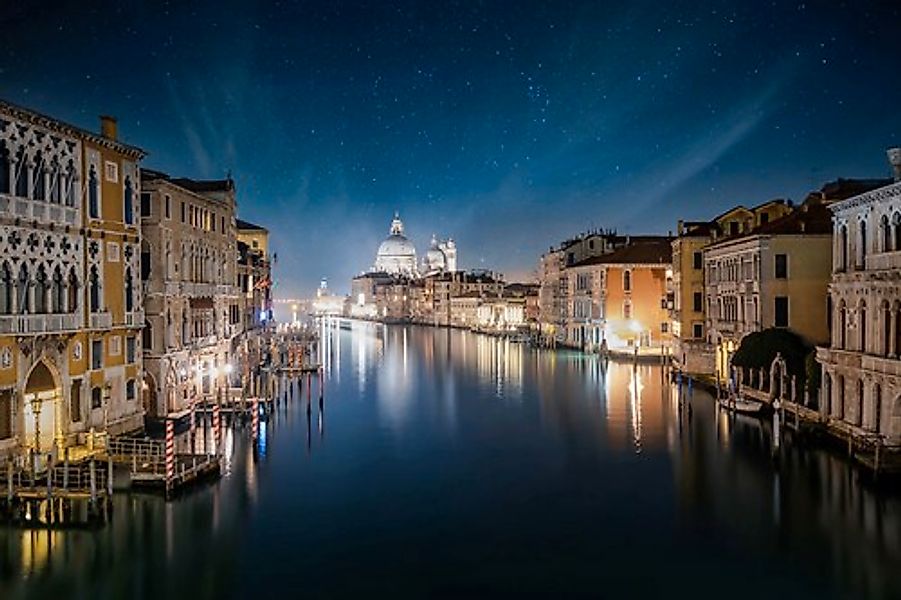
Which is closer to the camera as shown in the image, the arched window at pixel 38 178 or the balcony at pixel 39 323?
the balcony at pixel 39 323

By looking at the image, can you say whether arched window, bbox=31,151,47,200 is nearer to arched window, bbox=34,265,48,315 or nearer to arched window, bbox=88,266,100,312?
arched window, bbox=34,265,48,315

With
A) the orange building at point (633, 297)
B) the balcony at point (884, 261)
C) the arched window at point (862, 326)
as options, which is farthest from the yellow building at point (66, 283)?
the orange building at point (633, 297)

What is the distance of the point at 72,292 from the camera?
21.4 metres

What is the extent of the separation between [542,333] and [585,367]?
3130cm

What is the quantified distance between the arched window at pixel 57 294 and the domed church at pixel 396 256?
164660 millimetres

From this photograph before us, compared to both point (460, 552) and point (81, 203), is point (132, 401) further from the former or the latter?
point (460, 552)

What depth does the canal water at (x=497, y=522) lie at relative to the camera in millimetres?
14094

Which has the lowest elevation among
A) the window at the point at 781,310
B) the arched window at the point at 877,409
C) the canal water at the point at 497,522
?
the canal water at the point at 497,522

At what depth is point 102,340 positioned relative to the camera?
22.8 meters

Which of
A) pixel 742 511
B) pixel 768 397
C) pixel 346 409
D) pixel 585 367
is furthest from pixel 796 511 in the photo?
pixel 585 367

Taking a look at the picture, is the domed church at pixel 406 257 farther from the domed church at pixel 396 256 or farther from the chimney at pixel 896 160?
the chimney at pixel 896 160

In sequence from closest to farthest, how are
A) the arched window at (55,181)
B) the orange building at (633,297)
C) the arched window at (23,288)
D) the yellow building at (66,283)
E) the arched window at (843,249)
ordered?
the yellow building at (66,283) < the arched window at (23,288) < the arched window at (55,181) < the arched window at (843,249) < the orange building at (633,297)

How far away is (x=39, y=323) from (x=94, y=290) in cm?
288

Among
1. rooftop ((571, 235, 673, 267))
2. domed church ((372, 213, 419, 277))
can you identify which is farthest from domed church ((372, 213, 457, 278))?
rooftop ((571, 235, 673, 267))
